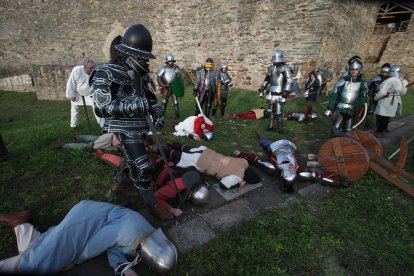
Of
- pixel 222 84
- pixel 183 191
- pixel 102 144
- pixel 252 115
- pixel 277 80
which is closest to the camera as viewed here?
pixel 183 191

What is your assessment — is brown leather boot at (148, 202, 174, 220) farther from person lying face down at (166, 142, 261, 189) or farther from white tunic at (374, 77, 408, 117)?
white tunic at (374, 77, 408, 117)

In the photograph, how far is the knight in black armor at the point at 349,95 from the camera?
4805 mm

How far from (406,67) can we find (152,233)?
52.6 feet

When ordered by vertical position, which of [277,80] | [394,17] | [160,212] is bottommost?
[160,212]

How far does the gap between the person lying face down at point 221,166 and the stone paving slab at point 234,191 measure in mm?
63

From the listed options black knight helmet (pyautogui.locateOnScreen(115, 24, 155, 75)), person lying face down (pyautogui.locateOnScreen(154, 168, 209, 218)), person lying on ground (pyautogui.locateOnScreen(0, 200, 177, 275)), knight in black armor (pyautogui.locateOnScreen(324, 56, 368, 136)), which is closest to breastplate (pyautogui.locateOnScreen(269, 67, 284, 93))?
knight in black armor (pyautogui.locateOnScreen(324, 56, 368, 136))

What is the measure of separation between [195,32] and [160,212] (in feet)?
41.5

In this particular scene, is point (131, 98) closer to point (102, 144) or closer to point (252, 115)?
point (102, 144)

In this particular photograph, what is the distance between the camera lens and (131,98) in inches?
95.3

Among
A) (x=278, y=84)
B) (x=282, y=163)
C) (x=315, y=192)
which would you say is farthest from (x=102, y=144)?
(x=278, y=84)

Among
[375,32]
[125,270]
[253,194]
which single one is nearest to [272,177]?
[253,194]

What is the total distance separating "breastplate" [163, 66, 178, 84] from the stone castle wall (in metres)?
5.78

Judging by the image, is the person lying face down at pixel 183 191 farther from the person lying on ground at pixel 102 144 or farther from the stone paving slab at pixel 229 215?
the person lying on ground at pixel 102 144

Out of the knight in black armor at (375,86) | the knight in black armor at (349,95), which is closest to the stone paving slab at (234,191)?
the knight in black armor at (349,95)
